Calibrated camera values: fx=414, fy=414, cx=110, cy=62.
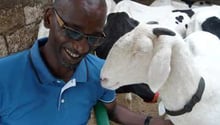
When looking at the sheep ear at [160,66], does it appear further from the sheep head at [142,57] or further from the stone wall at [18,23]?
the stone wall at [18,23]

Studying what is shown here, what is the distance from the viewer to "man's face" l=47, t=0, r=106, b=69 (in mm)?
1297

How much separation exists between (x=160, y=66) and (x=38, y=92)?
434mm

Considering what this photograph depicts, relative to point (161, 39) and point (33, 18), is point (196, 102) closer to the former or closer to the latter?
point (161, 39)

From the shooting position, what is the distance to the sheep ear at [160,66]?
134cm

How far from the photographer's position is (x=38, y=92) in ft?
4.73

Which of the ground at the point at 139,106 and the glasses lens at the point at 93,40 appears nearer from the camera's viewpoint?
the glasses lens at the point at 93,40

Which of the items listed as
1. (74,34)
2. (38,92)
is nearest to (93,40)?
(74,34)

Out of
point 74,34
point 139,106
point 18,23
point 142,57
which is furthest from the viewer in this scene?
point 139,106

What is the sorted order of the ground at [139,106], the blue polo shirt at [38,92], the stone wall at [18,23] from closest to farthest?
the blue polo shirt at [38,92]
the stone wall at [18,23]
the ground at [139,106]

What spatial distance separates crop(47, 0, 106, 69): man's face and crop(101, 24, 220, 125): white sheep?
4.9 inches

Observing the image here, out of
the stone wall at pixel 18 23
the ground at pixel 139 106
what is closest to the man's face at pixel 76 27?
the stone wall at pixel 18 23

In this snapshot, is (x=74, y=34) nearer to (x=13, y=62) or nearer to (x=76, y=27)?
(x=76, y=27)

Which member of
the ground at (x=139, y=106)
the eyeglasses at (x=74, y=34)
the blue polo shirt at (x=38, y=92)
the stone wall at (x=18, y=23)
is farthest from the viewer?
the ground at (x=139, y=106)

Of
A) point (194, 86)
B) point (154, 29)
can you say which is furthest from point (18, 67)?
point (194, 86)
